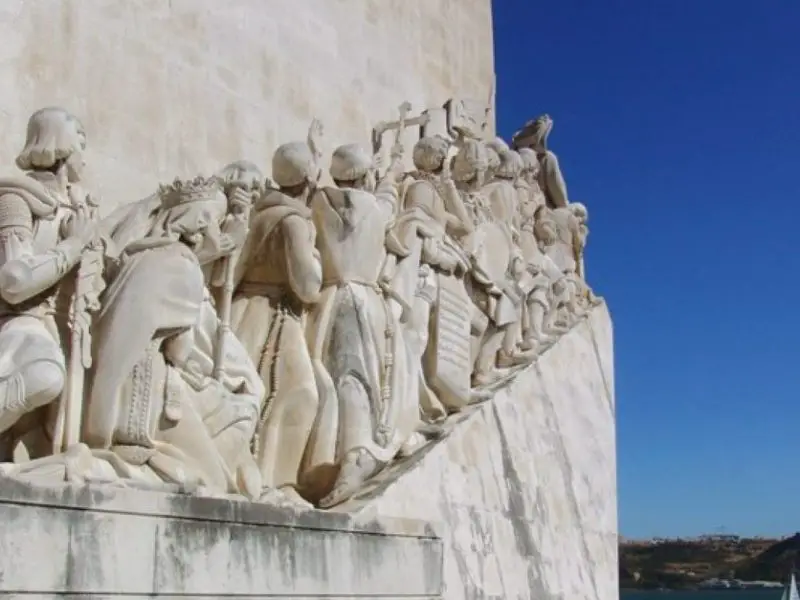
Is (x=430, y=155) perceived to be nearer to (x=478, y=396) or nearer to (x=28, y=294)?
(x=478, y=396)

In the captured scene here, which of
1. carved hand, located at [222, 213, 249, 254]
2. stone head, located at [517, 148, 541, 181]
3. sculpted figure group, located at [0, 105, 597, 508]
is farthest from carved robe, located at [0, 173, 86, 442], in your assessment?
stone head, located at [517, 148, 541, 181]

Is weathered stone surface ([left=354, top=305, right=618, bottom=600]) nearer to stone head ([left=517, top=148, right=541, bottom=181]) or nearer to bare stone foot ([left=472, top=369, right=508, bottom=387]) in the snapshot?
bare stone foot ([left=472, top=369, right=508, bottom=387])

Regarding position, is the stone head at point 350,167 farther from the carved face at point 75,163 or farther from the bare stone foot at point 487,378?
the bare stone foot at point 487,378

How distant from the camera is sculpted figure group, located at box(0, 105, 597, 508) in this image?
3961 millimetres

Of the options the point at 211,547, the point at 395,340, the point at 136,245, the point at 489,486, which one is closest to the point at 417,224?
the point at 395,340

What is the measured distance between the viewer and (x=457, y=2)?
31.1 feet

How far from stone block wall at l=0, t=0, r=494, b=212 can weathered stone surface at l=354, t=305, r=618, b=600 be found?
193 centimetres

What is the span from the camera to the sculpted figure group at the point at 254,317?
396 centimetres

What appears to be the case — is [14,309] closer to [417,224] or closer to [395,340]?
[395,340]

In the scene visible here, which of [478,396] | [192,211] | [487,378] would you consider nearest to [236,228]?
[192,211]

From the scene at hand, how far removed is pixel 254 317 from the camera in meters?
5.30

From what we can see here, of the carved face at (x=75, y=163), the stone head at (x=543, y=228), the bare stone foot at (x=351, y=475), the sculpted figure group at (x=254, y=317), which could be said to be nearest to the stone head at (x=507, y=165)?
the sculpted figure group at (x=254, y=317)

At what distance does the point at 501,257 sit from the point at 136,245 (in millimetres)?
3964

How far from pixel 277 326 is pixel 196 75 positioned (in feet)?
5.13
